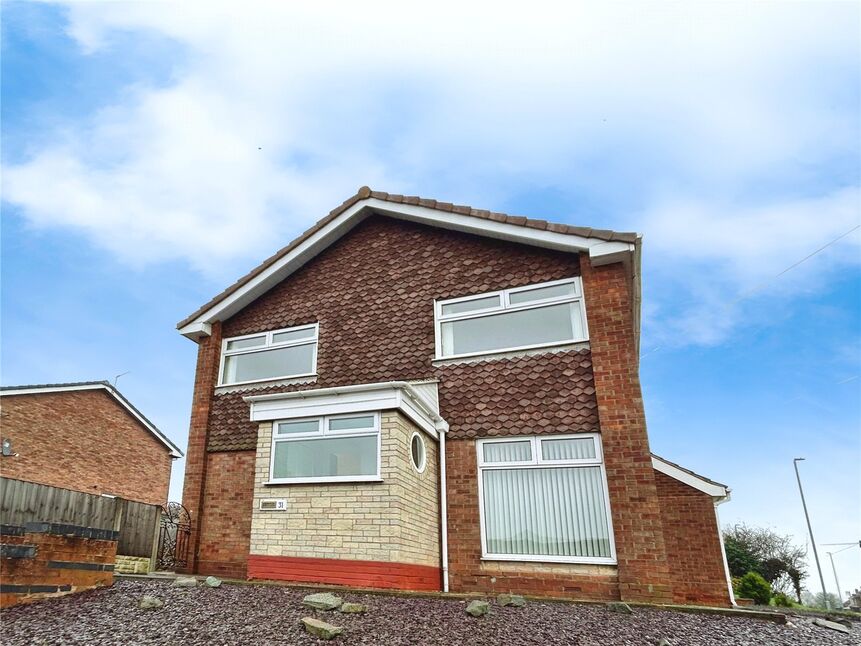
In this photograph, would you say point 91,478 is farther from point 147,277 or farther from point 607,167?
point 607,167

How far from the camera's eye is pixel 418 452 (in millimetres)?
8977

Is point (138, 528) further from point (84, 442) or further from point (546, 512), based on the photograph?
point (84, 442)

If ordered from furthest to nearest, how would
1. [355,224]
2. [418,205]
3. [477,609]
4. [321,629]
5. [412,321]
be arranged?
[355,224] < [418,205] < [412,321] < [477,609] < [321,629]

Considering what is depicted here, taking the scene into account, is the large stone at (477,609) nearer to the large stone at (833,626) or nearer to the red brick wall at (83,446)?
the large stone at (833,626)

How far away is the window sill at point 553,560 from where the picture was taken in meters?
8.15

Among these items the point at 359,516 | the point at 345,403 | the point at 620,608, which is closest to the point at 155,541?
the point at 359,516

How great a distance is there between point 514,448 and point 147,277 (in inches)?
556

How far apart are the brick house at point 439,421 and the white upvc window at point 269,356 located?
0.04m

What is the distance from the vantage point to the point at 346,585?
7.58 meters

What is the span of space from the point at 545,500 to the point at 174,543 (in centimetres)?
718

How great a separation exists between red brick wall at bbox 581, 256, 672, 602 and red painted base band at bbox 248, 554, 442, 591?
296 centimetres

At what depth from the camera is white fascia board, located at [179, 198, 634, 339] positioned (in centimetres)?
959

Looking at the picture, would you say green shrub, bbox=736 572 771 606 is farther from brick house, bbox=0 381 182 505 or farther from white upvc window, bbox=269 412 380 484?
brick house, bbox=0 381 182 505

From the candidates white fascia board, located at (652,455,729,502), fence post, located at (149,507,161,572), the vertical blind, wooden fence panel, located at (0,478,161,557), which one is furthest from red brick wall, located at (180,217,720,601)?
wooden fence panel, located at (0,478,161,557)
